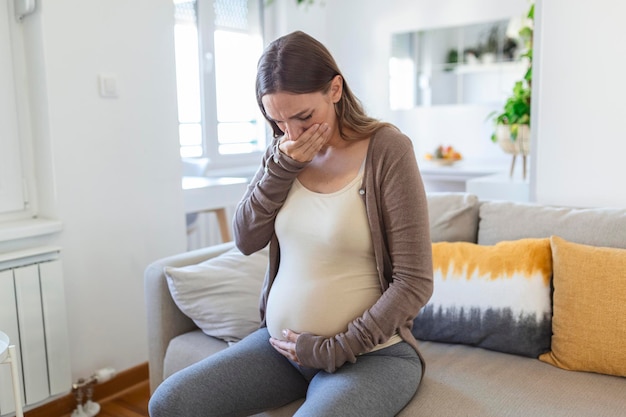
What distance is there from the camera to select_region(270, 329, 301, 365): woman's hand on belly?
1.33 m

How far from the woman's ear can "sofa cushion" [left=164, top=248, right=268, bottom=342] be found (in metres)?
0.71

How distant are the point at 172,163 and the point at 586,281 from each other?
5.51ft

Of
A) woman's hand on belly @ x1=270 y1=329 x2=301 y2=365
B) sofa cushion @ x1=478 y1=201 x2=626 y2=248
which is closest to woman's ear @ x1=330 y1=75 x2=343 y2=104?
woman's hand on belly @ x1=270 y1=329 x2=301 y2=365

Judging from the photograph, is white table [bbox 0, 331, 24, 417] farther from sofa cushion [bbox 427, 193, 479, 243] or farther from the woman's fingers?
sofa cushion [bbox 427, 193, 479, 243]

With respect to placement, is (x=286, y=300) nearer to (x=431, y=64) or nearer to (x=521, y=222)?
(x=521, y=222)

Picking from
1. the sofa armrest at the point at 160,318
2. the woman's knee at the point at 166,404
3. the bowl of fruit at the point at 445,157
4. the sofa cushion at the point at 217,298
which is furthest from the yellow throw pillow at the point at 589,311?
the bowl of fruit at the point at 445,157

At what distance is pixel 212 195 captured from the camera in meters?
2.80

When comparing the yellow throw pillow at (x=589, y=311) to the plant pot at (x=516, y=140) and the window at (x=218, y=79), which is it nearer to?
the plant pot at (x=516, y=140)

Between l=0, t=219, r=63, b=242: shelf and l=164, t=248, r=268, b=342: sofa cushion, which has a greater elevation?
l=0, t=219, r=63, b=242: shelf

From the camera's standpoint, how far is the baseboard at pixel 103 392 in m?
2.13

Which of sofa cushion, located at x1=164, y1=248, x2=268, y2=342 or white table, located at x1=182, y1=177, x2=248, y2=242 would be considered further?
white table, located at x1=182, y1=177, x2=248, y2=242

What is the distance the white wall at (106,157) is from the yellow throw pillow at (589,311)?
1.58 meters

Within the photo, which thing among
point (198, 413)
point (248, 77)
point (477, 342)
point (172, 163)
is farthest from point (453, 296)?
point (248, 77)

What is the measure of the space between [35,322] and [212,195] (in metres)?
1.03
